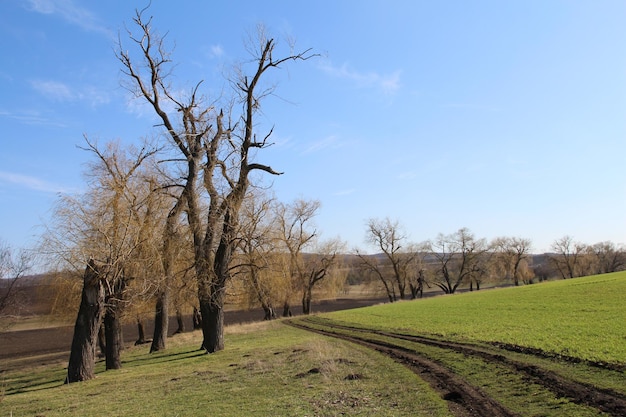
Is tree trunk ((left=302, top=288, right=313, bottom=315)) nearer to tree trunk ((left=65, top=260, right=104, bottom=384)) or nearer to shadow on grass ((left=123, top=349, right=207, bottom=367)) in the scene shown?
shadow on grass ((left=123, top=349, right=207, bottom=367))

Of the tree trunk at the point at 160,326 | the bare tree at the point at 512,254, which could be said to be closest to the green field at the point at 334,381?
the tree trunk at the point at 160,326

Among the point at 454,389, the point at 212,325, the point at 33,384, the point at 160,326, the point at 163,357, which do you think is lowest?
the point at 33,384

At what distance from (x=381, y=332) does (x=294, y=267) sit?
23281mm

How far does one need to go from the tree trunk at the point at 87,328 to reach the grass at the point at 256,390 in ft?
2.33

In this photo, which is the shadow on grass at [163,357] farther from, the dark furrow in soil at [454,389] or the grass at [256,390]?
the dark furrow in soil at [454,389]

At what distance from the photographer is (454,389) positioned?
822 centimetres

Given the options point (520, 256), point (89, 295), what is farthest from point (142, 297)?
point (520, 256)

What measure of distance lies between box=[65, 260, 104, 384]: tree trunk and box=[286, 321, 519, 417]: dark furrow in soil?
9451 millimetres

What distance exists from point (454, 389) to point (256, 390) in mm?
4139

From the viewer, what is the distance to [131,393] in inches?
401

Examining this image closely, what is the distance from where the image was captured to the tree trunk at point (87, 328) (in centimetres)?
1326

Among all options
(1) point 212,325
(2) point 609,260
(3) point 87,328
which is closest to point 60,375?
(3) point 87,328

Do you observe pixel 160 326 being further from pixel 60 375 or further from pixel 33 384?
pixel 33 384

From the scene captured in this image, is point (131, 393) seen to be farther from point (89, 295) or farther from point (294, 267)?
point (294, 267)
